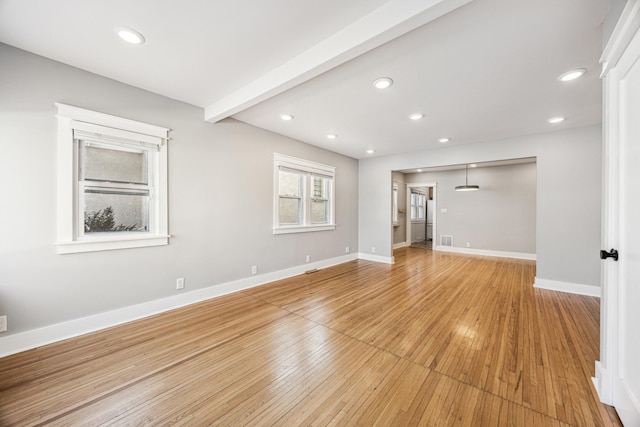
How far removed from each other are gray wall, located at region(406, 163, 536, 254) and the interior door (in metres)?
5.96

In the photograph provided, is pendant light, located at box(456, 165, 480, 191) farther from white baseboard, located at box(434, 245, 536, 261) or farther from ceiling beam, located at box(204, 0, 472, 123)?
ceiling beam, located at box(204, 0, 472, 123)

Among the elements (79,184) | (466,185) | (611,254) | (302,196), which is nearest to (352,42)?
(611,254)

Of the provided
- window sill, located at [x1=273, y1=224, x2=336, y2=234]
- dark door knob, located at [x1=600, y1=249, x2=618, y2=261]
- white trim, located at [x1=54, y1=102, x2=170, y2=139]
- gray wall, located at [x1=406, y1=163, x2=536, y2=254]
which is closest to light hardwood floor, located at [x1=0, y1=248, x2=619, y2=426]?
dark door knob, located at [x1=600, y1=249, x2=618, y2=261]

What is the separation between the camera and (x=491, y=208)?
22.3 feet

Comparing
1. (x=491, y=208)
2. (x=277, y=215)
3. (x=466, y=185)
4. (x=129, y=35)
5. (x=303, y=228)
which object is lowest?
(x=303, y=228)

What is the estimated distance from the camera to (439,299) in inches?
135

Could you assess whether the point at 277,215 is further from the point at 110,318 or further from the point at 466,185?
the point at 466,185

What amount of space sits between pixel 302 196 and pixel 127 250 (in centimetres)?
291

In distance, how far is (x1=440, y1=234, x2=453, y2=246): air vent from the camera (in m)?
7.46

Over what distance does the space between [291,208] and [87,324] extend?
314cm

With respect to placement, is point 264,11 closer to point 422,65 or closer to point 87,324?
point 422,65

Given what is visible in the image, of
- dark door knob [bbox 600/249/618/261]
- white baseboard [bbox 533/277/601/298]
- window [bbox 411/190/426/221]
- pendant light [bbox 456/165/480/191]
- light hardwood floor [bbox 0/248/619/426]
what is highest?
pendant light [bbox 456/165/480/191]

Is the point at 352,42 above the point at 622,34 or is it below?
above

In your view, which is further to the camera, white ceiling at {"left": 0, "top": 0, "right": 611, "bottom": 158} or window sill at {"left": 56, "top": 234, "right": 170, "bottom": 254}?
window sill at {"left": 56, "top": 234, "right": 170, "bottom": 254}
